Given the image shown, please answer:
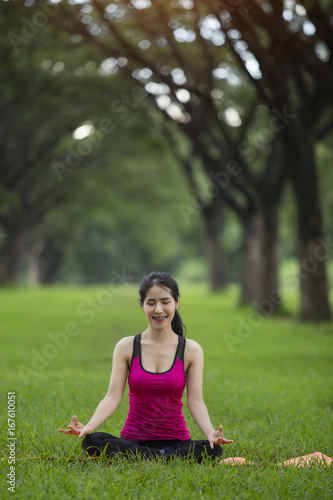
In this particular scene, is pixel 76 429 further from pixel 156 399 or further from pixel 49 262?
pixel 49 262

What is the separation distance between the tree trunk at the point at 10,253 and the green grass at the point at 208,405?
12.8 m

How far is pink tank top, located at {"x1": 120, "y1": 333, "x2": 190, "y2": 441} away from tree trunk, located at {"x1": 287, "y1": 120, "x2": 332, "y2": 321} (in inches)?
458

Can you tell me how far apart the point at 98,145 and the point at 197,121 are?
30.4 feet

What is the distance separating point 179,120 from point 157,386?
15.3 m

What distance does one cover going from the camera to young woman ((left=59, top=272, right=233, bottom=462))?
14.4 ft

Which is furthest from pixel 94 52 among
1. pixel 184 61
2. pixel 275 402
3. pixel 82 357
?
pixel 275 402

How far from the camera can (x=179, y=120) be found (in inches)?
741

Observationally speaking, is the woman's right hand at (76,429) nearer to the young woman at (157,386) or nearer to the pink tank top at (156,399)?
the young woman at (157,386)

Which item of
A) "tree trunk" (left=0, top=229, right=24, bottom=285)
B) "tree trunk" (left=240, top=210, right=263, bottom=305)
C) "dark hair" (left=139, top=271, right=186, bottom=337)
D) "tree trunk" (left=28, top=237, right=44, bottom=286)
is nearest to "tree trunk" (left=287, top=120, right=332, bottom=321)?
"tree trunk" (left=240, top=210, right=263, bottom=305)

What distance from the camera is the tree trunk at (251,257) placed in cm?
2156

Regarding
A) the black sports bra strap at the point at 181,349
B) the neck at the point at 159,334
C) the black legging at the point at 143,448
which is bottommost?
the black legging at the point at 143,448

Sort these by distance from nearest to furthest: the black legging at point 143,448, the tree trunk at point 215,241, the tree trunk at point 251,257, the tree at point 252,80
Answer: the black legging at point 143,448
the tree at point 252,80
the tree trunk at point 251,257
the tree trunk at point 215,241

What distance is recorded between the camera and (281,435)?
5660 millimetres

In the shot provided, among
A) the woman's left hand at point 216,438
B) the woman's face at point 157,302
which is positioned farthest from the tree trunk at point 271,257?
the woman's left hand at point 216,438
